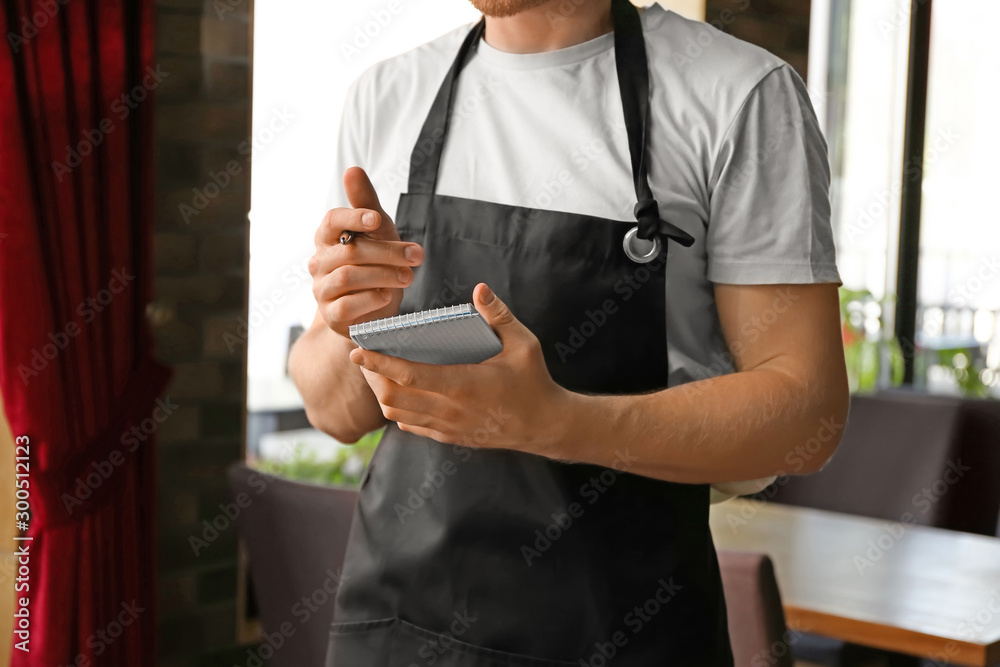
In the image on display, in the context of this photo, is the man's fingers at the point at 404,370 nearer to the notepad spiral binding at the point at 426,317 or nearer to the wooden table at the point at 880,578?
the notepad spiral binding at the point at 426,317

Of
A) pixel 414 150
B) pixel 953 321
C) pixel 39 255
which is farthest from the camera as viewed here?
pixel 953 321

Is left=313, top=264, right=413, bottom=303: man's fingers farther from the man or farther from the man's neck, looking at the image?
the man's neck

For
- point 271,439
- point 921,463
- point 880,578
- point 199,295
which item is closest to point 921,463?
point 921,463

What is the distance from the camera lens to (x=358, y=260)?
3.35 feet

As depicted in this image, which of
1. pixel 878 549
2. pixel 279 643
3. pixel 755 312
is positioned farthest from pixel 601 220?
pixel 878 549

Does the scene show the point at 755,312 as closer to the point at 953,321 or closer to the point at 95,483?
the point at 95,483

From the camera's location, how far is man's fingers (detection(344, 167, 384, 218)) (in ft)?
3.42

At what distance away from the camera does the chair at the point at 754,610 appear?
1479 mm

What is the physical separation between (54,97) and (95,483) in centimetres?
80

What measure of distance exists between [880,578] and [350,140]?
1352 mm

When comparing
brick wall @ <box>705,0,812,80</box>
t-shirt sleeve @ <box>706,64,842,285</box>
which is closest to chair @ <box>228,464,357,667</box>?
t-shirt sleeve @ <box>706,64,842,285</box>

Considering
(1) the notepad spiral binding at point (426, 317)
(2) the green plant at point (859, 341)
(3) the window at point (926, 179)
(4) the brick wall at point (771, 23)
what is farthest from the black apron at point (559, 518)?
(3) the window at point (926, 179)

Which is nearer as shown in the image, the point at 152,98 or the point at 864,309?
the point at 152,98

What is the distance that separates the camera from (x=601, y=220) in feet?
3.84
